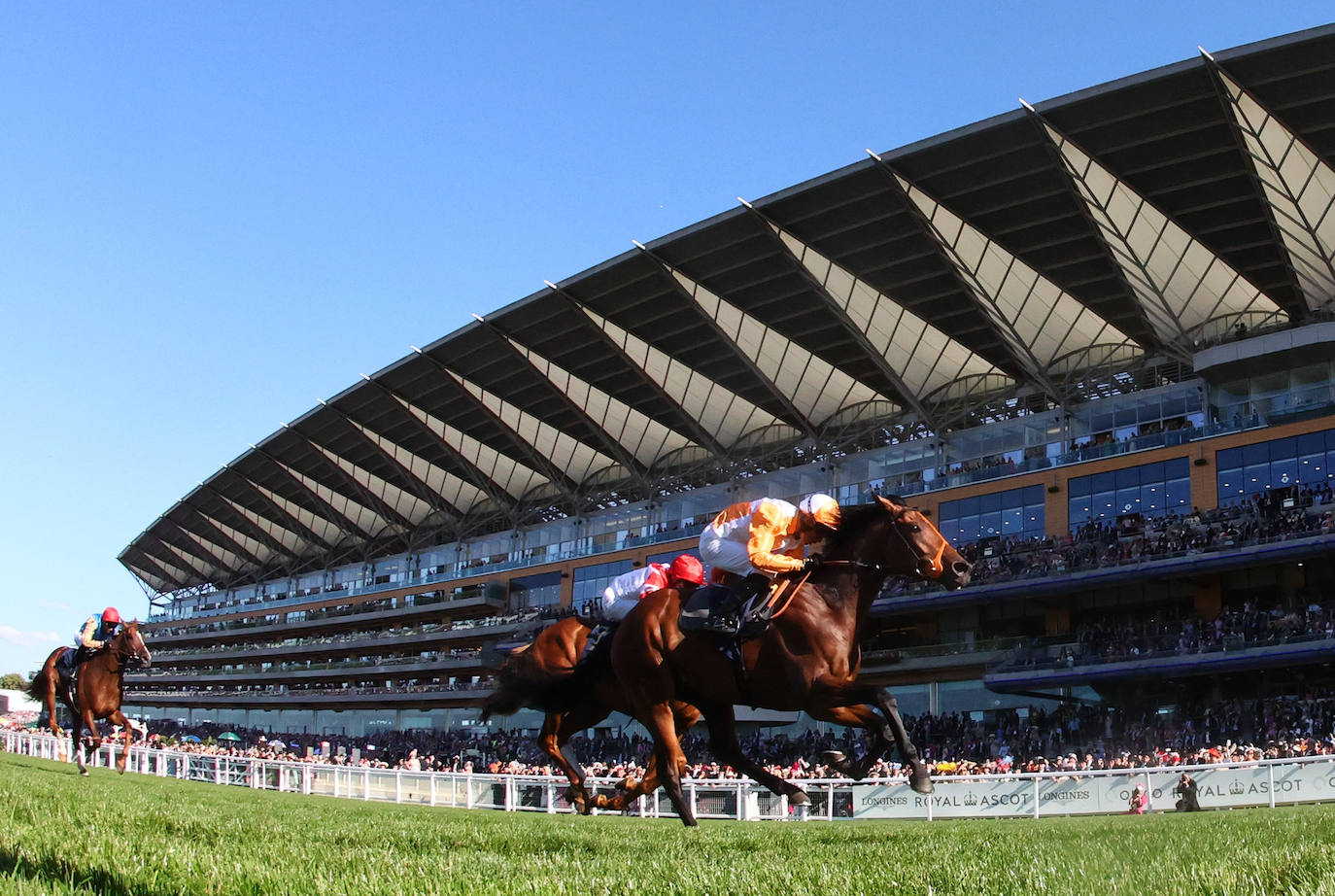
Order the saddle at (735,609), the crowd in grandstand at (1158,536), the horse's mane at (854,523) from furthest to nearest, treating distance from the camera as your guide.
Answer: the crowd in grandstand at (1158,536) < the horse's mane at (854,523) < the saddle at (735,609)

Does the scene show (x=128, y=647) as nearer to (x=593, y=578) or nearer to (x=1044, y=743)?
(x=1044, y=743)

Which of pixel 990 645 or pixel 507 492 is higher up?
pixel 507 492

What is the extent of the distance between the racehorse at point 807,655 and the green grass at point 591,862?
3.34 ft

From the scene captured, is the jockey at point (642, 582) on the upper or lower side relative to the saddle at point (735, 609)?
upper

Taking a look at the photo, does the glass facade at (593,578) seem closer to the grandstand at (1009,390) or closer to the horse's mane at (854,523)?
the grandstand at (1009,390)

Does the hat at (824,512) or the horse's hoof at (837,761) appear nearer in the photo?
the horse's hoof at (837,761)

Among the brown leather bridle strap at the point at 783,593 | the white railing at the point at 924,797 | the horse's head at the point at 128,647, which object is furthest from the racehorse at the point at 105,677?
the brown leather bridle strap at the point at 783,593

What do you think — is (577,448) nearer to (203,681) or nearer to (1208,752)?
(1208,752)

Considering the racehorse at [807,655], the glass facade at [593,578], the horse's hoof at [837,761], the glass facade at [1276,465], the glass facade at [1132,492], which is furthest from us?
the glass facade at [593,578]

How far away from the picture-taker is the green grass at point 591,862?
3996 millimetres

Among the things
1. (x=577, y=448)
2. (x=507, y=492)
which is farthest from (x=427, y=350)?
(x=507, y=492)

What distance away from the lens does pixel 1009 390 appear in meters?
52.6

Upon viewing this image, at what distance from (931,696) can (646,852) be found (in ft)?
144

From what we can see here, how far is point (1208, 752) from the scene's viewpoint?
30.2 meters
